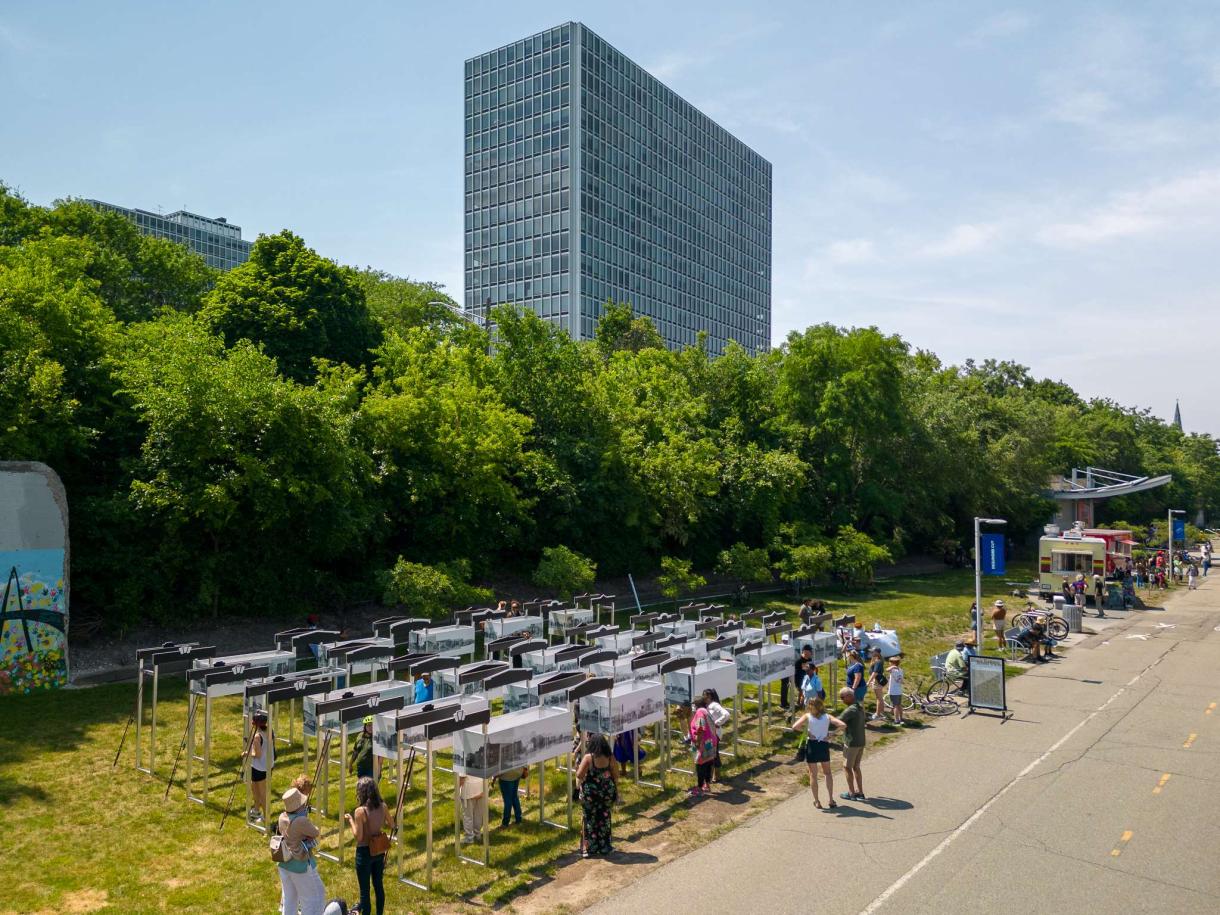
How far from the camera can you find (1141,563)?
1962 inches

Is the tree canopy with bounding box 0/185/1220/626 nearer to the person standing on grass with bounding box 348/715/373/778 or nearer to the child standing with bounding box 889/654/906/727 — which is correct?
the person standing on grass with bounding box 348/715/373/778

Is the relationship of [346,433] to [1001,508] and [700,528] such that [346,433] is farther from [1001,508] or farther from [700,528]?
[1001,508]

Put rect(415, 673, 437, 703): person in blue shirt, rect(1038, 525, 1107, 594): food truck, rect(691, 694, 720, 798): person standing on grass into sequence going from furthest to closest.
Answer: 1. rect(1038, 525, 1107, 594): food truck
2. rect(415, 673, 437, 703): person in blue shirt
3. rect(691, 694, 720, 798): person standing on grass

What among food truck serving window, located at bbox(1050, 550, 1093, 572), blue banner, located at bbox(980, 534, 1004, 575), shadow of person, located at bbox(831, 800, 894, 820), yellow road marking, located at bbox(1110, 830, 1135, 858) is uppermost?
blue banner, located at bbox(980, 534, 1004, 575)

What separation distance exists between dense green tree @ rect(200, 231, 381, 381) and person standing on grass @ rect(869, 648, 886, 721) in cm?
2514

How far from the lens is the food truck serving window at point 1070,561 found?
38.9 m

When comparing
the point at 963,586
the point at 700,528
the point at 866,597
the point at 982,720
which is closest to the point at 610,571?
the point at 700,528

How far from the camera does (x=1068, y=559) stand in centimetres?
3941

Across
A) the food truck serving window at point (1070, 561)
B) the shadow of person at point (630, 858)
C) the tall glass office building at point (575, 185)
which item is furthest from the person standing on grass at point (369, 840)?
the tall glass office building at point (575, 185)

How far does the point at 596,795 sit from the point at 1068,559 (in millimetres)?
34822

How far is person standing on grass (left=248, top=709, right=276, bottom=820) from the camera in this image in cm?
1204

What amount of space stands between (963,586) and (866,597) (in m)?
8.19

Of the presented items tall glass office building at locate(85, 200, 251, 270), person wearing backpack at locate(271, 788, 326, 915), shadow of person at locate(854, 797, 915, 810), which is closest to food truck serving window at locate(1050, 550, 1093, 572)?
shadow of person at locate(854, 797, 915, 810)

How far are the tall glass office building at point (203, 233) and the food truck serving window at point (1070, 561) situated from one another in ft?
523
